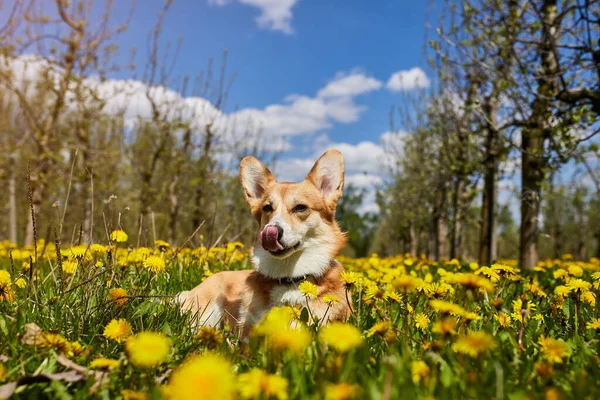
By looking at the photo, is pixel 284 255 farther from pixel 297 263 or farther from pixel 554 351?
pixel 554 351

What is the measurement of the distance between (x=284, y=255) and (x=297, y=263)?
0.61 ft

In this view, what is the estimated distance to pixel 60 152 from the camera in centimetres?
1589

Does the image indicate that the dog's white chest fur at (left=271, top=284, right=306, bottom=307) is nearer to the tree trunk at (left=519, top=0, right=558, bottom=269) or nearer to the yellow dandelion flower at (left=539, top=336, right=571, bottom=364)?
the yellow dandelion flower at (left=539, top=336, right=571, bottom=364)

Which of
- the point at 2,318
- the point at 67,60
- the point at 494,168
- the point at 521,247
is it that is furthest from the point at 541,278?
the point at 67,60

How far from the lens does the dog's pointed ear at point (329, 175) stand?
3.83 metres

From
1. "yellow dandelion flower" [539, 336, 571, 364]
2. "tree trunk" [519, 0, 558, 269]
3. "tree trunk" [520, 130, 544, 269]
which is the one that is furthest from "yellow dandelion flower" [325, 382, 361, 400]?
"tree trunk" [520, 130, 544, 269]

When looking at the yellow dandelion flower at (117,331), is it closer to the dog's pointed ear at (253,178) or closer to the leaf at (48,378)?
the leaf at (48,378)

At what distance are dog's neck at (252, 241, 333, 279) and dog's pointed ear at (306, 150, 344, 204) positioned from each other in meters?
0.61

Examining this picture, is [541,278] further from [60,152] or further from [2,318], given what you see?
[60,152]

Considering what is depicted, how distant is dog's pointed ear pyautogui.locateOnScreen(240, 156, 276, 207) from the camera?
159 inches

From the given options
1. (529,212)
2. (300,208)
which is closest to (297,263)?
(300,208)

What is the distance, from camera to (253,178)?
4.15m

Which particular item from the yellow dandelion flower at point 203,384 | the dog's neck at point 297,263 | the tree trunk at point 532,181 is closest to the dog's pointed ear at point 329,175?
the dog's neck at point 297,263

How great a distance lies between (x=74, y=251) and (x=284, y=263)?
1.65 meters
